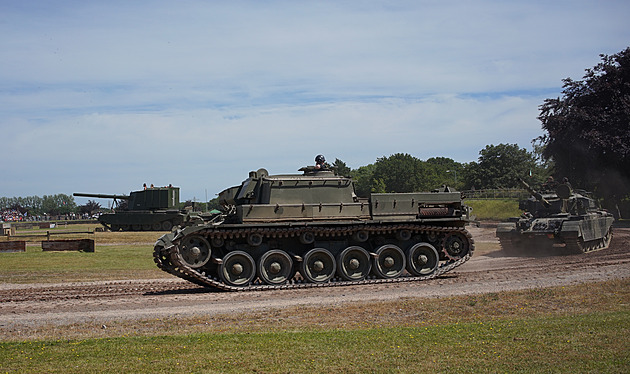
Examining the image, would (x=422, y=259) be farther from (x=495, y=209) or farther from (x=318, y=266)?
(x=495, y=209)

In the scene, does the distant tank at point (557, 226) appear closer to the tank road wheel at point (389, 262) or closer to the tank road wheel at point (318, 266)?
the tank road wheel at point (389, 262)

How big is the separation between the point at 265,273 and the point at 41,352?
9.08 meters

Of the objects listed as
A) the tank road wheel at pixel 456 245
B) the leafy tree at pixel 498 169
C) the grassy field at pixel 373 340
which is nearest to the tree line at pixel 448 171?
the leafy tree at pixel 498 169

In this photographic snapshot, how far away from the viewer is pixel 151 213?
166ft

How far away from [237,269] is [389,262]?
15.6ft

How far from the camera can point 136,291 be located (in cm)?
1781

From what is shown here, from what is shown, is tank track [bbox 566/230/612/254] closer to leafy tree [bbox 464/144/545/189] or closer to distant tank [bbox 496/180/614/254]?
distant tank [bbox 496/180/614/254]

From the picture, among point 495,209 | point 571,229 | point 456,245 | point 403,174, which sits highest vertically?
point 403,174

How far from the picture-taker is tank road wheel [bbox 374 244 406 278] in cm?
1905

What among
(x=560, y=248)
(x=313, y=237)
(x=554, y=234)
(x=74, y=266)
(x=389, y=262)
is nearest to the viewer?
(x=313, y=237)

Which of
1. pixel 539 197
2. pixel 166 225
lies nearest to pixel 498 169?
pixel 166 225

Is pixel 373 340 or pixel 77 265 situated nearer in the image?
pixel 373 340

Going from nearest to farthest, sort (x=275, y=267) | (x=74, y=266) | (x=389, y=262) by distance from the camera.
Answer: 1. (x=275, y=267)
2. (x=389, y=262)
3. (x=74, y=266)

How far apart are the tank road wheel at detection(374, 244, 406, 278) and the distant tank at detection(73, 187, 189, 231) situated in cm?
3357
